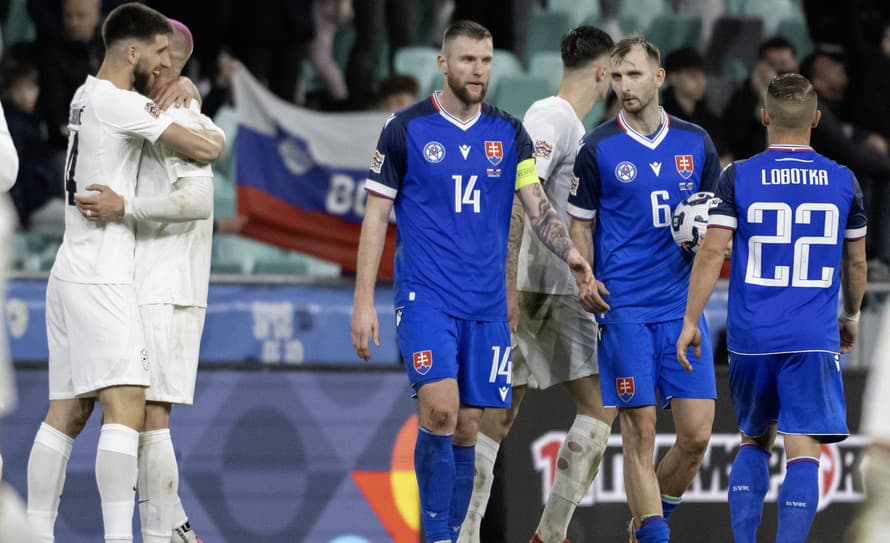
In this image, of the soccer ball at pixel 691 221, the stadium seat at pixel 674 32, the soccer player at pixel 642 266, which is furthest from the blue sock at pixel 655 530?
the stadium seat at pixel 674 32

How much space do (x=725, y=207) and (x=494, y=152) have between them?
3.44 feet

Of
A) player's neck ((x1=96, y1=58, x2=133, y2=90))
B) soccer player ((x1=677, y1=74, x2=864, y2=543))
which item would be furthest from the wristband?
player's neck ((x1=96, y1=58, x2=133, y2=90))

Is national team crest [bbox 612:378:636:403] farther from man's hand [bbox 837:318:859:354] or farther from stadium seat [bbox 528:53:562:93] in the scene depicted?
stadium seat [bbox 528:53:562:93]

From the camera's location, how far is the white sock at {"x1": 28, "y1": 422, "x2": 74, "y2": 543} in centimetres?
631

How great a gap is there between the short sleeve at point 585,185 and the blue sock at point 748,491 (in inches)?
51.0

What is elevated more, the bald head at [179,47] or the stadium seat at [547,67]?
the stadium seat at [547,67]

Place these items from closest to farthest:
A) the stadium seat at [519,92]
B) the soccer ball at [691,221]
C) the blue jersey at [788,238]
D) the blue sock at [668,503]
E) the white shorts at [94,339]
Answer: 1. the white shorts at [94,339]
2. the blue jersey at [788,238]
3. the soccer ball at [691,221]
4. the blue sock at [668,503]
5. the stadium seat at [519,92]

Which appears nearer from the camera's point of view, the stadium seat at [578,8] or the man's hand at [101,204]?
the man's hand at [101,204]

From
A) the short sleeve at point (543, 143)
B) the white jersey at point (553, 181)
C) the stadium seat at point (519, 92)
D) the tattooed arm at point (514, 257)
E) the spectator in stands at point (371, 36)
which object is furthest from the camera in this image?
the spectator in stands at point (371, 36)

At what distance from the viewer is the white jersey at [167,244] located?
21.5ft

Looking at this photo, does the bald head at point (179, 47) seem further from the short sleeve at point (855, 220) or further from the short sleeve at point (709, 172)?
the short sleeve at point (855, 220)

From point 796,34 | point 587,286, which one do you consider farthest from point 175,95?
point 796,34

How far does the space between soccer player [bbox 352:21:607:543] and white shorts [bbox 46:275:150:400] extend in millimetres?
954

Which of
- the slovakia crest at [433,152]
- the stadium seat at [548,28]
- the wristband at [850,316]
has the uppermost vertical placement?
the stadium seat at [548,28]
